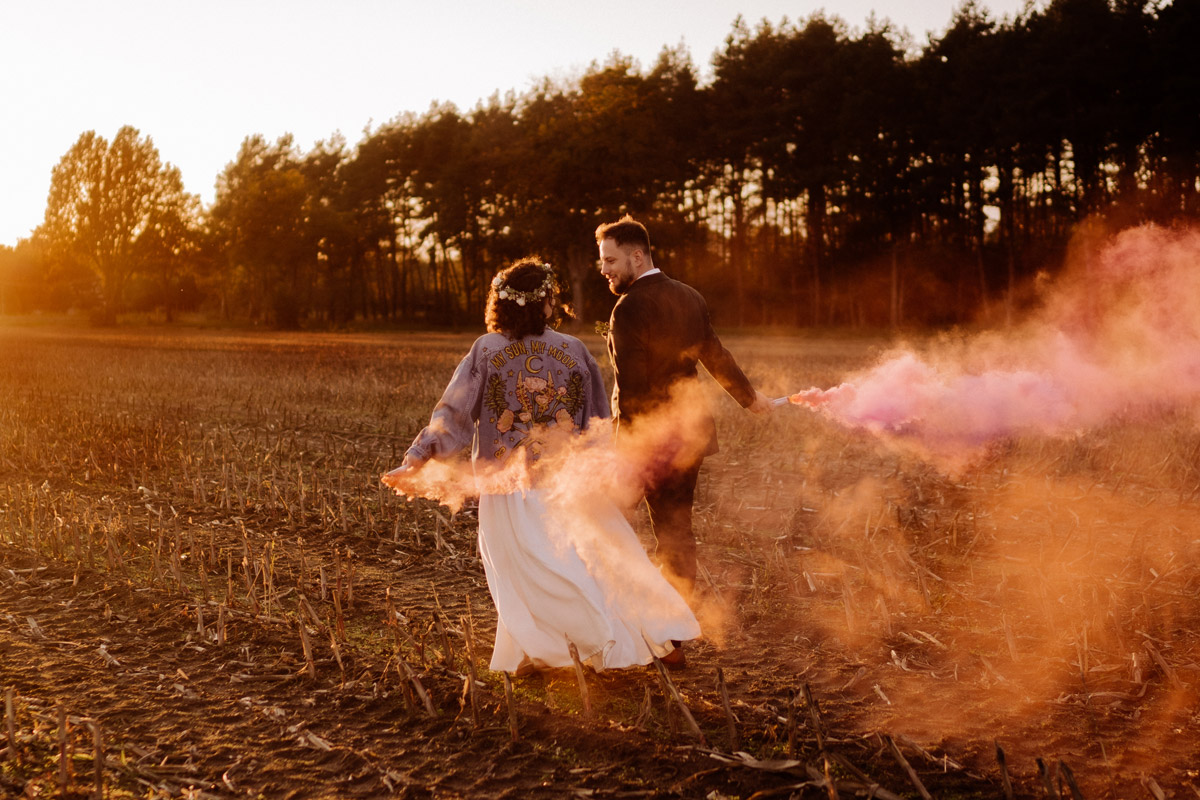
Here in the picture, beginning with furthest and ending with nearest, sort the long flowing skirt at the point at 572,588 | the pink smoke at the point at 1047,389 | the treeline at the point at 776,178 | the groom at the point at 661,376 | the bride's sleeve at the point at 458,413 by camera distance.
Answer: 1. the treeline at the point at 776,178
2. the pink smoke at the point at 1047,389
3. the groom at the point at 661,376
4. the bride's sleeve at the point at 458,413
5. the long flowing skirt at the point at 572,588

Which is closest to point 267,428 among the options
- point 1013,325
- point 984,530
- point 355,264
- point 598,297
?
point 984,530

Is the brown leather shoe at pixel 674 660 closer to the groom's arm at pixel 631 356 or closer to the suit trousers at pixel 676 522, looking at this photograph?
the suit trousers at pixel 676 522

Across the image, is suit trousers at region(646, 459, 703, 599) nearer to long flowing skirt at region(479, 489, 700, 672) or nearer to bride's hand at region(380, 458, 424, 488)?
long flowing skirt at region(479, 489, 700, 672)

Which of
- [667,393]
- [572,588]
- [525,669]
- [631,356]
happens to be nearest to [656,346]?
[631,356]

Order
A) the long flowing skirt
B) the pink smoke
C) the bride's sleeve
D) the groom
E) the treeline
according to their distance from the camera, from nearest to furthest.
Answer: the long flowing skirt, the bride's sleeve, the groom, the pink smoke, the treeline

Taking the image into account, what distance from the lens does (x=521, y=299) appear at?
4.86 m

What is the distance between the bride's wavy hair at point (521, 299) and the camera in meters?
4.87

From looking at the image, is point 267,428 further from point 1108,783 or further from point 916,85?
point 916,85

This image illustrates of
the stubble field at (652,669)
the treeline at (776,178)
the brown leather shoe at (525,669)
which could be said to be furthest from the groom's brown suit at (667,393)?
the treeline at (776,178)

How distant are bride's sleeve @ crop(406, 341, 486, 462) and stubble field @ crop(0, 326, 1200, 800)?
101 centimetres

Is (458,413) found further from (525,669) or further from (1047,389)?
(1047,389)

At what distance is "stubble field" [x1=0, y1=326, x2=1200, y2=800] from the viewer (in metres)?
3.68

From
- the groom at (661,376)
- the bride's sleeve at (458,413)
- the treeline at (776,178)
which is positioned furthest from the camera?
the treeline at (776,178)

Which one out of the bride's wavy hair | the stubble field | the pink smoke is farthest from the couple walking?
the pink smoke
